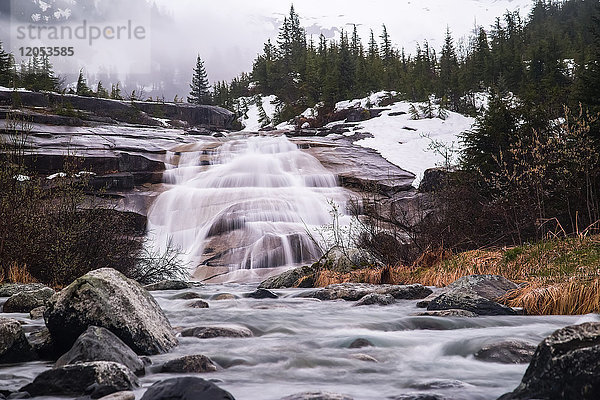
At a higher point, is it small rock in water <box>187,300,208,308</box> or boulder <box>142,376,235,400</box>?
boulder <box>142,376,235,400</box>

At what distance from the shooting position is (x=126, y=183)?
21.1 m

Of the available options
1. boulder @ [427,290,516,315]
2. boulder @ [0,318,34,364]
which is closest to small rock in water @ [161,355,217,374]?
boulder @ [0,318,34,364]

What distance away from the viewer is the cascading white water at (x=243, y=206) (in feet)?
49.2

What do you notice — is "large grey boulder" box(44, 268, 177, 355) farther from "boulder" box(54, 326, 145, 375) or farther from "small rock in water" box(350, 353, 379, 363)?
"small rock in water" box(350, 353, 379, 363)

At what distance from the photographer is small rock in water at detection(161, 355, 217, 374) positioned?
4.13 m

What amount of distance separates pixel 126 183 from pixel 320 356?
18215 mm

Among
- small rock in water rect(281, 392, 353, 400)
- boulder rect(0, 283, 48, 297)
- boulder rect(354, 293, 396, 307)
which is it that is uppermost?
small rock in water rect(281, 392, 353, 400)

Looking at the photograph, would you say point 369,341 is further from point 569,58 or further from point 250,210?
point 569,58

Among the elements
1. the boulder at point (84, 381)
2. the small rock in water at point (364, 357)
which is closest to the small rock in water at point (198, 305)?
the small rock in water at point (364, 357)

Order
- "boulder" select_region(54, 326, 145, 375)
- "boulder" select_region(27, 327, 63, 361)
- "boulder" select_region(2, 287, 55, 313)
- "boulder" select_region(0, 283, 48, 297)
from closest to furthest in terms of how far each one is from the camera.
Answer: "boulder" select_region(54, 326, 145, 375) → "boulder" select_region(27, 327, 63, 361) → "boulder" select_region(2, 287, 55, 313) → "boulder" select_region(0, 283, 48, 297)

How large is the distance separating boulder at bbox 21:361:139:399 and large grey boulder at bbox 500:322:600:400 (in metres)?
2.62

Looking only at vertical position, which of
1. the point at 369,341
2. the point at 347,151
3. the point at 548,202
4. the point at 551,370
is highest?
the point at 347,151

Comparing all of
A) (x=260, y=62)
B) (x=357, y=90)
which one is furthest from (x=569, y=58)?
(x=260, y=62)

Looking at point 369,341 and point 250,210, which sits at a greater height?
point 250,210
